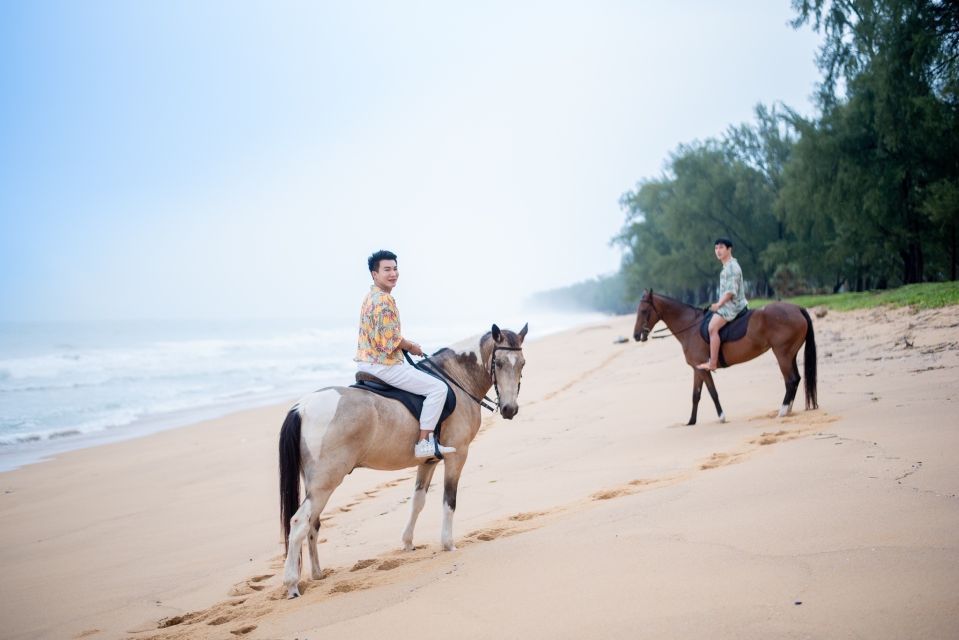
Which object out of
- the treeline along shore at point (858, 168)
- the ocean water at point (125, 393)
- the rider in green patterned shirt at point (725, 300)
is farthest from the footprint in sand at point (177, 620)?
the treeline along shore at point (858, 168)

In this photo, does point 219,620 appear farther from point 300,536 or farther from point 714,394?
point 714,394

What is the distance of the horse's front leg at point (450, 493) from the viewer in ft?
15.8

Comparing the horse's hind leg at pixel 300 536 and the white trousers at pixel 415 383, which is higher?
the white trousers at pixel 415 383

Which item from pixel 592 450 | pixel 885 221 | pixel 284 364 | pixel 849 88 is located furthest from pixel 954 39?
pixel 284 364

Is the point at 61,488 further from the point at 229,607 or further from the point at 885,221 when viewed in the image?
the point at 885,221

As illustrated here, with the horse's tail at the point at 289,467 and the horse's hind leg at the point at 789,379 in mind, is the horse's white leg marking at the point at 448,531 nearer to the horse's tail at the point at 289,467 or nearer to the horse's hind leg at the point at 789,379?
the horse's tail at the point at 289,467

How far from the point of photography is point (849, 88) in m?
23.3

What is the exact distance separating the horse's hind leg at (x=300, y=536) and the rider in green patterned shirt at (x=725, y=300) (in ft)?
22.2

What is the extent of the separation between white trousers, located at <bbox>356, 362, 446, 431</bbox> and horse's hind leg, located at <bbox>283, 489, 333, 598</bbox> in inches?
40.0

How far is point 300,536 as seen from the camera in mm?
4316

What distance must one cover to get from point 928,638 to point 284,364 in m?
30.9

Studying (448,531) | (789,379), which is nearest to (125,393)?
(448,531)

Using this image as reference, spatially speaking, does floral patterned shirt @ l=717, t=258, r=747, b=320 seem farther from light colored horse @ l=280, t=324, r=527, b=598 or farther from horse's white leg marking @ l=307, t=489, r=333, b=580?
horse's white leg marking @ l=307, t=489, r=333, b=580

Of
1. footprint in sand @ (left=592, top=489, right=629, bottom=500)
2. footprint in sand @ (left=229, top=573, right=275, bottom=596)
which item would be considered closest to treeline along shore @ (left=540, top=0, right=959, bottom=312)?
footprint in sand @ (left=592, top=489, right=629, bottom=500)
